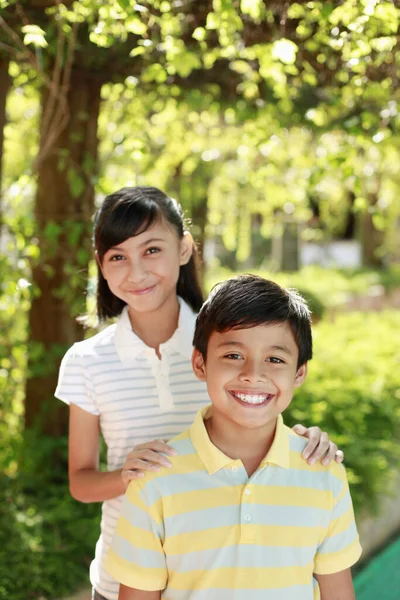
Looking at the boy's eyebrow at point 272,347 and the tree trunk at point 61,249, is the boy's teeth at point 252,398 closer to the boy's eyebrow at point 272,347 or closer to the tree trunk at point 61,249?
the boy's eyebrow at point 272,347

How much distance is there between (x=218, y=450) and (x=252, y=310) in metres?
0.30

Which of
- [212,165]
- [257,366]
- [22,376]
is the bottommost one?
[22,376]

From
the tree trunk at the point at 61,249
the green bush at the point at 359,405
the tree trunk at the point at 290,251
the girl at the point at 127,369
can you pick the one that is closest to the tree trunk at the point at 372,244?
the tree trunk at the point at 290,251

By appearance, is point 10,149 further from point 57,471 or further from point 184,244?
point 184,244

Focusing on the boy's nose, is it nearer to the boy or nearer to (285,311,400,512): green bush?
the boy

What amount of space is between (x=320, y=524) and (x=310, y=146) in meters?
4.70

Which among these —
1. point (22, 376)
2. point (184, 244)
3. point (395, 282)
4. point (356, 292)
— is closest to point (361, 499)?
point (22, 376)

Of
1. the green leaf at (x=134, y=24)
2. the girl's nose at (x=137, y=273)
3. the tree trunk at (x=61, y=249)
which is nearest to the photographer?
the girl's nose at (x=137, y=273)

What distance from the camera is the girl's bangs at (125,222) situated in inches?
78.4

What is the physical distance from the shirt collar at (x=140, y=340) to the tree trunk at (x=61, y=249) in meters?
1.65

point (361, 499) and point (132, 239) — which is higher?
point (132, 239)

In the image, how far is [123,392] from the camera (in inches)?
77.7

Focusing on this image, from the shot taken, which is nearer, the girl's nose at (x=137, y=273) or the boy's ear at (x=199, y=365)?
the boy's ear at (x=199, y=365)

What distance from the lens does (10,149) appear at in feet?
18.7
